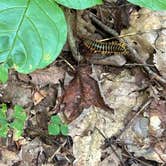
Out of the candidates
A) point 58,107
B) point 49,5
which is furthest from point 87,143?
point 49,5

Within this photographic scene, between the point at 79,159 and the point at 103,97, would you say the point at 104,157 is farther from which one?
the point at 103,97

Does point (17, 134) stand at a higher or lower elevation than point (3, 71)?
lower

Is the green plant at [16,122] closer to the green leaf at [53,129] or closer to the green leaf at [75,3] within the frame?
the green leaf at [53,129]

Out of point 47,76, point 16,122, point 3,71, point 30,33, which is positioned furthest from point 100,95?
point 30,33

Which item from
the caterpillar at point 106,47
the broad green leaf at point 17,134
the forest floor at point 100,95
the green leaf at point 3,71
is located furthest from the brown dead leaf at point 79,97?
the green leaf at point 3,71

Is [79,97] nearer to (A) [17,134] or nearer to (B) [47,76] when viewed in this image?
(B) [47,76]

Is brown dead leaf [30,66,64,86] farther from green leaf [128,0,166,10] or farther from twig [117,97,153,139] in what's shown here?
green leaf [128,0,166,10]
